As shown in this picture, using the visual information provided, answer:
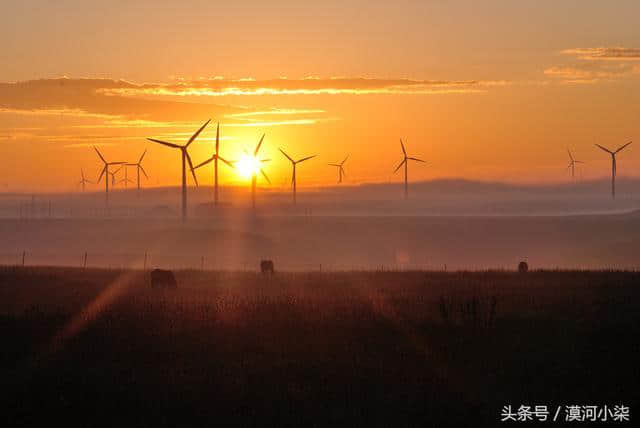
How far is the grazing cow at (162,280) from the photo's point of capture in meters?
45.5

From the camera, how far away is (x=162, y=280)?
1820 inches

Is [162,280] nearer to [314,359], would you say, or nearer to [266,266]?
[266,266]

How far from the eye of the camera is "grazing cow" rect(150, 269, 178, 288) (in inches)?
1790

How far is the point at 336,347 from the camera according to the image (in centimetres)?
2395

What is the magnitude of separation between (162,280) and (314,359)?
24630mm

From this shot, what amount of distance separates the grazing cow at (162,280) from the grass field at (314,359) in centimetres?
903

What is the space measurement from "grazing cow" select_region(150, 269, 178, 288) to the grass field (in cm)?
903

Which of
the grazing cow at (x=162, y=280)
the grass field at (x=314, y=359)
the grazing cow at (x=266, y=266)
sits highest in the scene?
the grazing cow at (x=266, y=266)

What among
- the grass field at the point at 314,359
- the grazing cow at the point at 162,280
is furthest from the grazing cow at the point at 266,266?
the grass field at the point at 314,359

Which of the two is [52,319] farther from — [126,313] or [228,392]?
[228,392]

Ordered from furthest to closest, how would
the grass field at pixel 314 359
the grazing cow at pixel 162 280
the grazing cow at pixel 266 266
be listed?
the grazing cow at pixel 266 266 < the grazing cow at pixel 162 280 < the grass field at pixel 314 359

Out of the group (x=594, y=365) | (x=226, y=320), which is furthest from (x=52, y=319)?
(x=594, y=365)

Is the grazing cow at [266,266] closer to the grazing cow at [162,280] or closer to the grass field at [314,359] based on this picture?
the grazing cow at [162,280]

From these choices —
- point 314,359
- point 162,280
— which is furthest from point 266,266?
point 314,359
